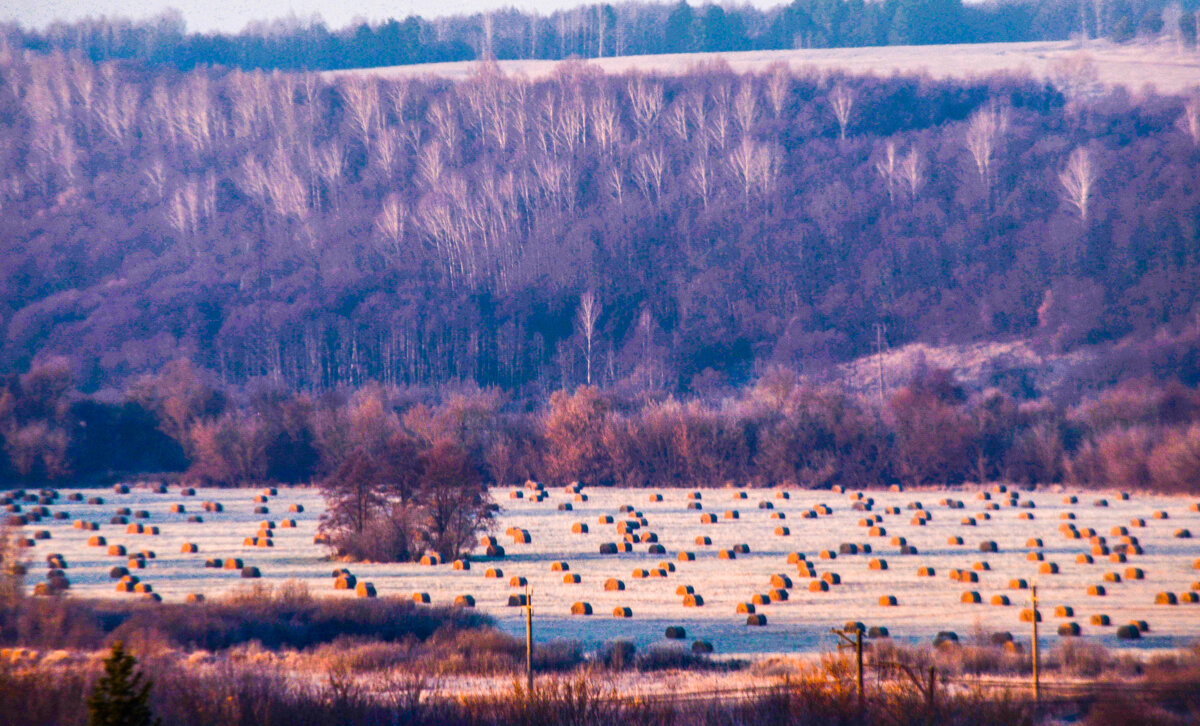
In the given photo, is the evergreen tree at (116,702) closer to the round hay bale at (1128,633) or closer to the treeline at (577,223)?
the round hay bale at (1128,633)

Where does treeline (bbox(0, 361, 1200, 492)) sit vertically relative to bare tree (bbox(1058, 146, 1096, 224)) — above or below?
→ below

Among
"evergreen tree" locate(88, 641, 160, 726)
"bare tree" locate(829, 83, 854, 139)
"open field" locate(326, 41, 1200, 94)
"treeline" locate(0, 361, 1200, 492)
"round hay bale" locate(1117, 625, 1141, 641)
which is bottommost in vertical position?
"round hay bale" locate(1117, 625, 1141, 641)

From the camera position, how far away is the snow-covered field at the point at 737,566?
19969 millimetres

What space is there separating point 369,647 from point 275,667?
72.9 inches

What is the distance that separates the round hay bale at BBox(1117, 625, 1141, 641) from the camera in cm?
1817

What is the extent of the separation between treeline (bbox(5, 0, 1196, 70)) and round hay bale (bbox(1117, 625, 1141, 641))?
118628 millimetres

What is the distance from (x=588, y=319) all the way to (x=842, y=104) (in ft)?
121

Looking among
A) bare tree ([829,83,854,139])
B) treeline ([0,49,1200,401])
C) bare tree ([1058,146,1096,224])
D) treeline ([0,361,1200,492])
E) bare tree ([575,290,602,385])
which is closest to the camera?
treeline ([0,361,1200,492])

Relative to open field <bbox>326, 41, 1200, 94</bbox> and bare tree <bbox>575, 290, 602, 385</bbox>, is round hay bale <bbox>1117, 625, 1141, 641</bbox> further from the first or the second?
open field <bbox>326, 41, 1200, 94</bbox>

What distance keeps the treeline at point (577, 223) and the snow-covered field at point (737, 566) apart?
29.5 metres

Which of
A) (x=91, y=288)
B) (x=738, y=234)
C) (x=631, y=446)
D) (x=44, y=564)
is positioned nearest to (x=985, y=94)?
(x=738, y=234)

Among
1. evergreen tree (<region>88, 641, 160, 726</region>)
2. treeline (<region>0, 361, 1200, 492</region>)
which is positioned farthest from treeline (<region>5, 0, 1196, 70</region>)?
evergreen tree (<region>88, 641, 160, 726</region>)

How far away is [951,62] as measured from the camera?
108500mm

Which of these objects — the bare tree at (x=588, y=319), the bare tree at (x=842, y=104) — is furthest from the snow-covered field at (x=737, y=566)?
the bare tree at (x=842, y=104)
